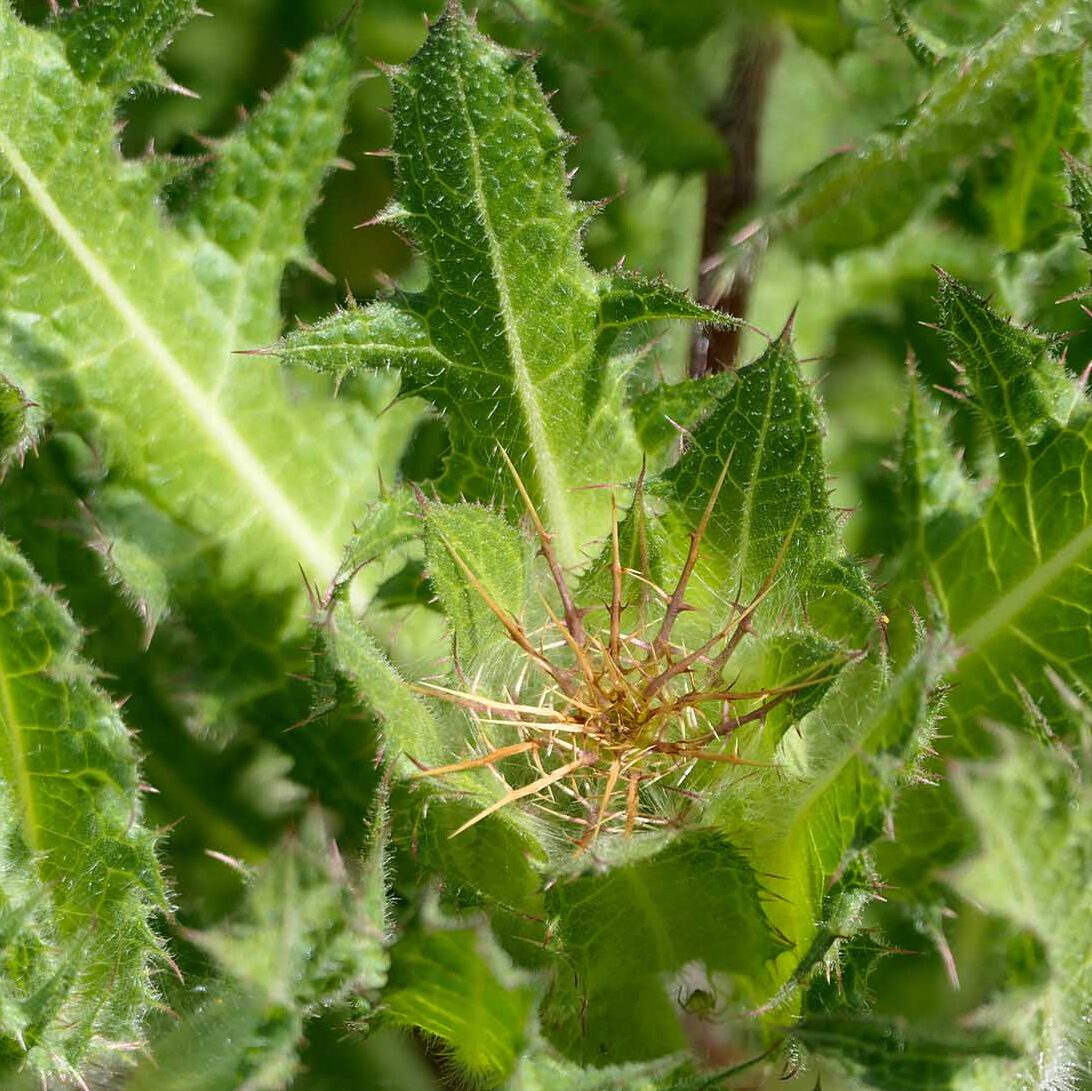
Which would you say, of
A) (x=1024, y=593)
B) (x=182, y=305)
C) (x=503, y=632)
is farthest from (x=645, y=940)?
(x=182, y=305)

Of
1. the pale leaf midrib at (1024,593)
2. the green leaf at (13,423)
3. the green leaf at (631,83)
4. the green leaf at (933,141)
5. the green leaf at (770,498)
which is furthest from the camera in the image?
the green leaf at (631,83)

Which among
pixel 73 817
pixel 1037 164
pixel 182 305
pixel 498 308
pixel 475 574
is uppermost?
pixel 1037 164

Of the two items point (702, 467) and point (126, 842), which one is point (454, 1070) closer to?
point (126, 842)

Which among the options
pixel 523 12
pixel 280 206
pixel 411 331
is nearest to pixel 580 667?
pixel 411 331

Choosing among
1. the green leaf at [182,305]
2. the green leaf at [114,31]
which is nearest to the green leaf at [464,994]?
the green leaf at [182,305]

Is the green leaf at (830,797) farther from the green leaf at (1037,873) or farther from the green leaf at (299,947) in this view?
the green leaf at (299,947)

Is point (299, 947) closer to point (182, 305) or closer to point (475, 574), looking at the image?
point (475, 574)

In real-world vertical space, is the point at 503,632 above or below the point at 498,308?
below

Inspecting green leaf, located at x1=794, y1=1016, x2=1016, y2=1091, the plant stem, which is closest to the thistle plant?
green leaf, located at x1=794, y1=1016, x2=1016, y2=1091
